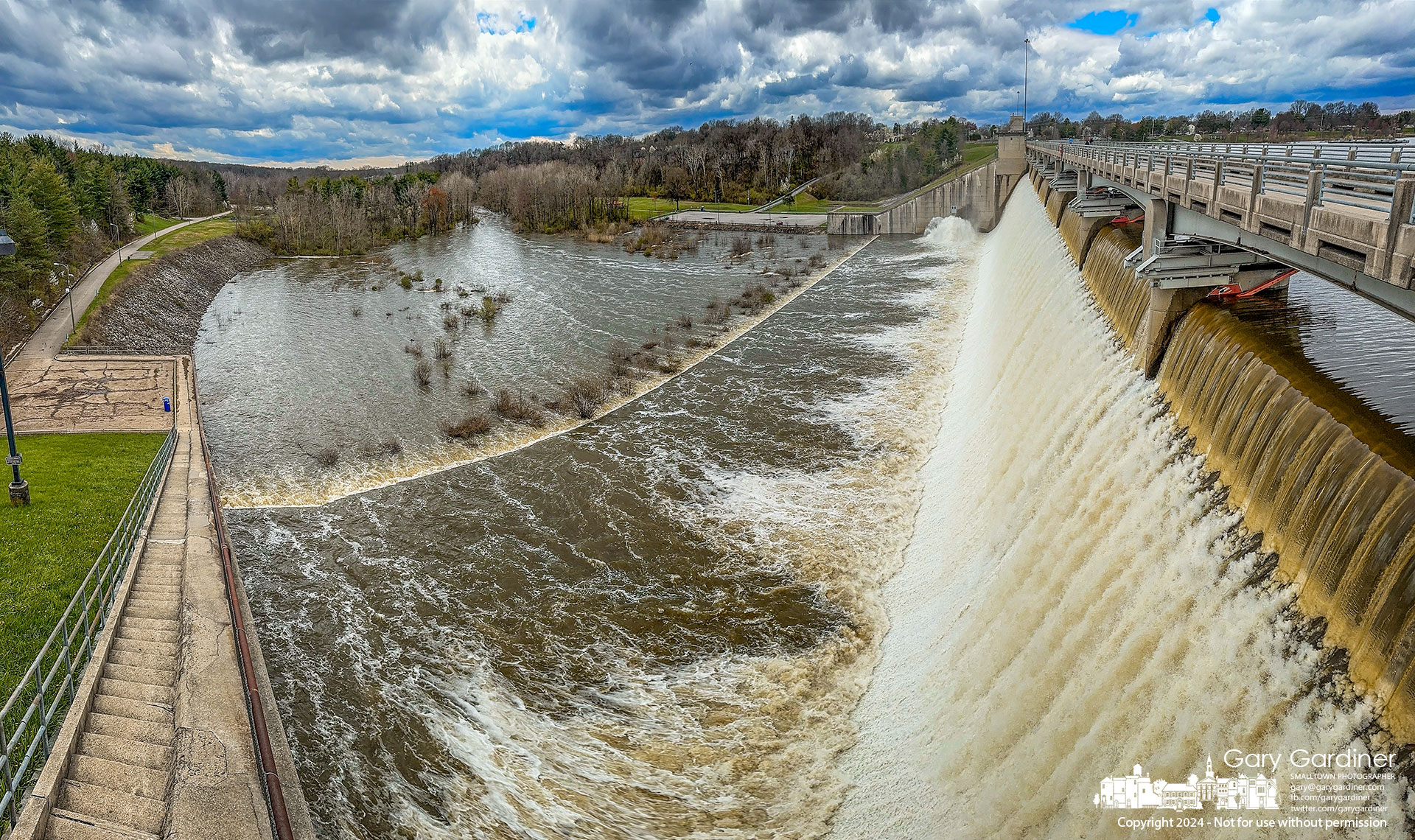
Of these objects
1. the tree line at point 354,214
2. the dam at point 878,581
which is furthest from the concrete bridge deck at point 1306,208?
the tree line at point 354,214

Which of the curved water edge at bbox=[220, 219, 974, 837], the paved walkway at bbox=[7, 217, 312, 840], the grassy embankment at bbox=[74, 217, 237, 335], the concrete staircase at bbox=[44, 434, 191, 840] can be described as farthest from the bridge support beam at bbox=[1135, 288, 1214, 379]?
the grassy embankment at bbox=[74, 217, 237, 335]

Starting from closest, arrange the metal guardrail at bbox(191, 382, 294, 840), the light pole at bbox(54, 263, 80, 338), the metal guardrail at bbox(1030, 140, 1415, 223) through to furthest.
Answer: the metal guardrail at bbox(1030, 140, 1415, 223)
the metal guardrail at bbox(191, 382, 294, 840)
the light pole at bbox(54, 263, 80, 338)

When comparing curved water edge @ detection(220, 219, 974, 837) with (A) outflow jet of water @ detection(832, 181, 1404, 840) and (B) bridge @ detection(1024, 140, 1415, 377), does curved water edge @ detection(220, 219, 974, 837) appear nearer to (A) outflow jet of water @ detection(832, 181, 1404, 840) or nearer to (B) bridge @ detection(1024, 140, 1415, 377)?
(A) outflow jet of water @ detection(832, 181, 1404, 840)

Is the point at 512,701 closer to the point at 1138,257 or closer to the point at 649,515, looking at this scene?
the point at 649,515

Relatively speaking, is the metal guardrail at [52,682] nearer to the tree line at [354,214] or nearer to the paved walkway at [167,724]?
the paved walkway at [167,724]

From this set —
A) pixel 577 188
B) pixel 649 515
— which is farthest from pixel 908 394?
pixel 577 188
